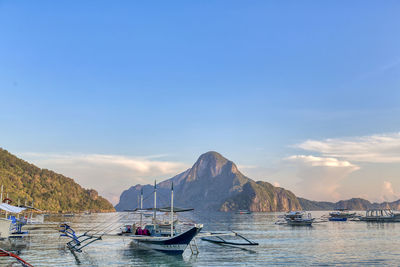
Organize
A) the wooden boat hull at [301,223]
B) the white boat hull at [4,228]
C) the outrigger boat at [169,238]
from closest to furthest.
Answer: the outrigger boat at [169,238], the white boat hull at [4,228], the wooden boat hull at [301,223]

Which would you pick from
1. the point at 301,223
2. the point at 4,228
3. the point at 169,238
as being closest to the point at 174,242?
the point at 169,238

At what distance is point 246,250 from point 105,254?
18526 millimetres

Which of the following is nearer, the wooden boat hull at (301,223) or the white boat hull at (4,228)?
the white boat hull at (4,228)

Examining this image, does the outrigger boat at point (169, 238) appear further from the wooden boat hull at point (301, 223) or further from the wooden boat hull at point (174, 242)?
the wooden boat hull at point (301, 223)

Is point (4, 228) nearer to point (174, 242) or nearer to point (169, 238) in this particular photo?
point (169, 238)

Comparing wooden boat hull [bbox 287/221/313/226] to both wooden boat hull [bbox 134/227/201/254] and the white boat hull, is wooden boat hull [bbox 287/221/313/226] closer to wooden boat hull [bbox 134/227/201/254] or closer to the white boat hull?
wooden boat hull [bbox 134/227/201/254]

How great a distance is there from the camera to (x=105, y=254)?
44.1 m

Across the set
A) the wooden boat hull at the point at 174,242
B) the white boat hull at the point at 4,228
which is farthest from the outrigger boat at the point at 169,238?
the white boat hull at the point at 4,228

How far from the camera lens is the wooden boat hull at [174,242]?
4044 cm

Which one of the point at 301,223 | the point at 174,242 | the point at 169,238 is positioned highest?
the point at 169,238

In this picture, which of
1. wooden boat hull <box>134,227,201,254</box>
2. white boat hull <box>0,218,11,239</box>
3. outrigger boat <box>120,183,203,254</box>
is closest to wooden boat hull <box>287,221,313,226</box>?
outrigger boat <box>120,183,203,254</box>

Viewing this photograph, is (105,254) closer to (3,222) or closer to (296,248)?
(3,222)

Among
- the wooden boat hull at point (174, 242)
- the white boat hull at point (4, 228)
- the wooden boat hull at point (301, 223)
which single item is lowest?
the wooden boat hull at point (301, 223)

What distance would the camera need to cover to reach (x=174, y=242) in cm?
4122
